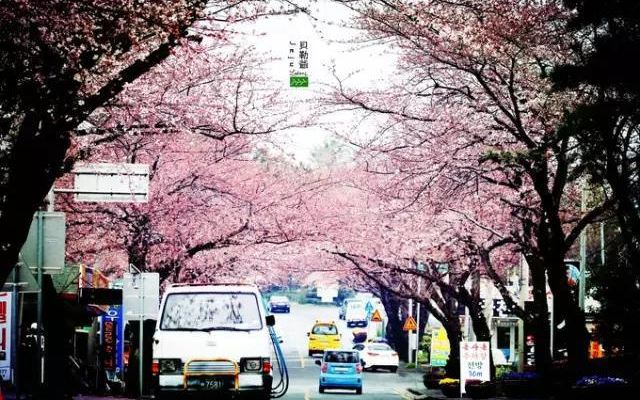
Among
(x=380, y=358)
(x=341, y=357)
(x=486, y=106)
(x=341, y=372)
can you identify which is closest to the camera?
(x=486, y=106)

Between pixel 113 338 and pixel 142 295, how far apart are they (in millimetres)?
12990

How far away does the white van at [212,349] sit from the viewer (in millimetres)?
16328

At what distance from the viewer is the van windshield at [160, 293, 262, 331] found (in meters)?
17.0

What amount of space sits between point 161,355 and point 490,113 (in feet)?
27.3

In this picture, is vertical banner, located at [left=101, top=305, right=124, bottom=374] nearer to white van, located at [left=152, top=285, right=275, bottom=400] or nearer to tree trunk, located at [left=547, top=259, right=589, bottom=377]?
tree trunk, located at [left=547, top=259, right=589, bottom=377]

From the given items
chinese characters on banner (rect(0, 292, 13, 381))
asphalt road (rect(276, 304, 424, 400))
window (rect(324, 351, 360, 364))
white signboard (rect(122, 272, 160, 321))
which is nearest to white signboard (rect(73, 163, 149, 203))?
white signboard (rect(122, 272, 160, 321))

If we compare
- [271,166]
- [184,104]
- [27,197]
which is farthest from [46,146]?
[271,166]

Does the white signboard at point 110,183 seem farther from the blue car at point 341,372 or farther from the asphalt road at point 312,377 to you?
the blue car at point 341,372

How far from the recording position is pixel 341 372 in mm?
37031

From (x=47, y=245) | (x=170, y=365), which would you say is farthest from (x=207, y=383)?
(x=47, y=245)

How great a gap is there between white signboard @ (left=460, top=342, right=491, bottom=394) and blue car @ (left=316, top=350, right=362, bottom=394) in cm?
891

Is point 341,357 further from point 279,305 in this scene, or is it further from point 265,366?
point 279,305

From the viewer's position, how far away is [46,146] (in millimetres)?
13406

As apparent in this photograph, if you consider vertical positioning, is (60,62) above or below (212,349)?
above
